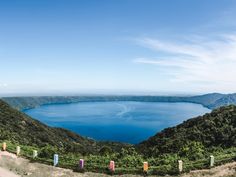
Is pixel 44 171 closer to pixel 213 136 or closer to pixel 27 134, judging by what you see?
pixel 213 136

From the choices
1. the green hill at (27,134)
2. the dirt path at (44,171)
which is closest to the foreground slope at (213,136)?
the dirt path at (44,171)

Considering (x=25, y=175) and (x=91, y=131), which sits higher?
(x=25, y=175)

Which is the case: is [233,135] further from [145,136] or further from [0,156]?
[145,136]

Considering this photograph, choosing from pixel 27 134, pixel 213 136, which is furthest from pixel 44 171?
pixel 27 134

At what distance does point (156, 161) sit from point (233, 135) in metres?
17.8

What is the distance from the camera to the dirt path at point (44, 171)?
19.9 m

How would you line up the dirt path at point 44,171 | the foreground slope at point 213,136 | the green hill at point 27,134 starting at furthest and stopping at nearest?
1. the green hill at point 27,134
2. the foreground slope at point 213,136
3. the dirt path at point 44,171

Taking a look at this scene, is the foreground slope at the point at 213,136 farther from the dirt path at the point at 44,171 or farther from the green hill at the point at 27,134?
the green hill at the point at 27,134

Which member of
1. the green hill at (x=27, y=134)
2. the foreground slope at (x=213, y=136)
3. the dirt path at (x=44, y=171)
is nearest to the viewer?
the dirt path at (x=44, y=171)

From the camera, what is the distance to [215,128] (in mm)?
41281

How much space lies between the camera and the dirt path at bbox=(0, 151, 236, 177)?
1989cm

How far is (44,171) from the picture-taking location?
21.5 metres

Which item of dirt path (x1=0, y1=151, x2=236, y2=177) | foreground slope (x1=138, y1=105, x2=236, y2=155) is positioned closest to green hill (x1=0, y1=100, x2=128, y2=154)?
dirt path (x1=0, y1=151, x2=236, y2=177)

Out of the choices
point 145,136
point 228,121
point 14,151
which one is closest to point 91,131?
point 145,136
